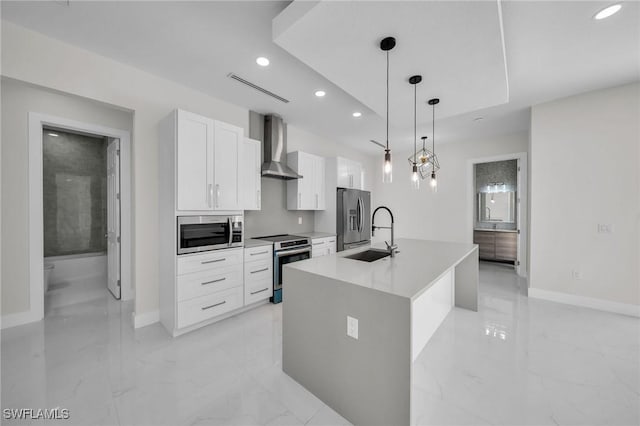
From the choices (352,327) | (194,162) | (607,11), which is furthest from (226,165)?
(607,11)

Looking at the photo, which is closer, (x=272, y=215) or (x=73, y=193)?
(x=272, y=215)

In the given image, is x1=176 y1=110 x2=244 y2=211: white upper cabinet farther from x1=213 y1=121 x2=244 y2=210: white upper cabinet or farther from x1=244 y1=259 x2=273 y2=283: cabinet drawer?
x1=244 y1=259 x2=273 y2=283: cabinet drawer

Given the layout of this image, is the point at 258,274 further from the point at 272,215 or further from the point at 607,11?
the point at 607,11

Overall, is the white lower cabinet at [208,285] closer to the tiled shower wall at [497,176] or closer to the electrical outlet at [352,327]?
the electrical outlet at [352,327]

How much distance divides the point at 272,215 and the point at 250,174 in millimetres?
1007

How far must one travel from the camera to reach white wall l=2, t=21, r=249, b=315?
2.12 m

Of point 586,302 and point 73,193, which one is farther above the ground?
point 73,193

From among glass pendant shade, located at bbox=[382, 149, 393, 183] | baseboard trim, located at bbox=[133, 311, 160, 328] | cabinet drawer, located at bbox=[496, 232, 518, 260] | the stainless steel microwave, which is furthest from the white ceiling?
cabinet drawer, located at bbox=[496, 232, 518, 260]

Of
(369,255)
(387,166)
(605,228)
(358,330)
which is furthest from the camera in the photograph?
(605,228)

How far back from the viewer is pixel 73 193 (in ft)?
14.9

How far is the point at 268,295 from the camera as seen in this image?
329cm

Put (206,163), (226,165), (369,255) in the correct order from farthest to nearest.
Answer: (226,165)
(206,163)
(369,255)

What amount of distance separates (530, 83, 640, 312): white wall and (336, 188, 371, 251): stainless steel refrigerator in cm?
260

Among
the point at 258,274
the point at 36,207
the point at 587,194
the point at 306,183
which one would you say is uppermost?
the point at 306,183
